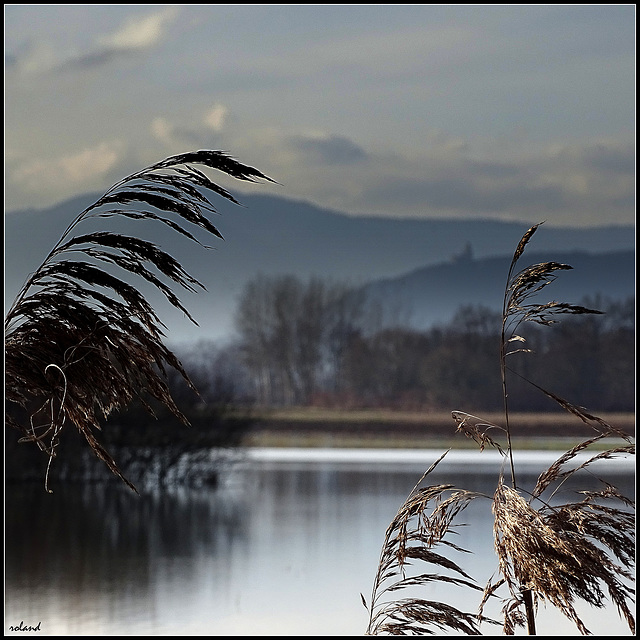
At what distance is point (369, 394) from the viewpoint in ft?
129

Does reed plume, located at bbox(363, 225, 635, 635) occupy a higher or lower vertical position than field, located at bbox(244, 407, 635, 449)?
higher

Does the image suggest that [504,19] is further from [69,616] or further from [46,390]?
[46,390]

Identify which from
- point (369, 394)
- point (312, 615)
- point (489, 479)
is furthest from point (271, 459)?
point (312, 615)

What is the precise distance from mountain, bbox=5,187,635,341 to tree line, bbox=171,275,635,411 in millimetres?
7775

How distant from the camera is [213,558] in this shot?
38.1 feet

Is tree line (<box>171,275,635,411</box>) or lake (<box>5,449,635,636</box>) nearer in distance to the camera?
lake (<box>5,449,635,636</box>)

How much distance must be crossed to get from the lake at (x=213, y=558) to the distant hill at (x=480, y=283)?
33995mm

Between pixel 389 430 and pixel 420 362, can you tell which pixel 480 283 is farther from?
pixel 389 430

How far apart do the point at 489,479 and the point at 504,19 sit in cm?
2837

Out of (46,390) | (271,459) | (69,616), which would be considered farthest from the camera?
(271,459)

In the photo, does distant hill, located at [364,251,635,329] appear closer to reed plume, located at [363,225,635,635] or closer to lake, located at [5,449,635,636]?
lake, located at [5,449,635,636]

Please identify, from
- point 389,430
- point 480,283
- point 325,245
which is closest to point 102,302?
point 389,430

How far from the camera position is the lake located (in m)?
8.88

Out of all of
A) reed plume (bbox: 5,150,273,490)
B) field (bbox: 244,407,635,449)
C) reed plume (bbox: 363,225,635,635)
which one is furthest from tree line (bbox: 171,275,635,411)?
reed plume (bbox: 5,150,273,490)
